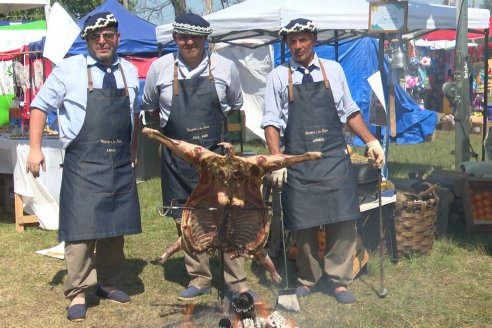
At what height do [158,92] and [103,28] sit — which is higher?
[103,28]

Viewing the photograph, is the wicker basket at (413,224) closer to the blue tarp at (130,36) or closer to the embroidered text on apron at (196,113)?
the embroidered text on apron at (196,113)

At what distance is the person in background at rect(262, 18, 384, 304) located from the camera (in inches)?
163

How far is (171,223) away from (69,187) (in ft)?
8.58

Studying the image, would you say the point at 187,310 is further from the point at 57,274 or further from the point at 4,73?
the point at 4,73

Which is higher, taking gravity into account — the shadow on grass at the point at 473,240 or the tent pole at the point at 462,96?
the tent pole at the point at 462,96

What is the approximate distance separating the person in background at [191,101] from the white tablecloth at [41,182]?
2.50 metres

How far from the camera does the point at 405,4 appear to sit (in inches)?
249

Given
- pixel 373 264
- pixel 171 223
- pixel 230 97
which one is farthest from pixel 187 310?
pixel 171 223

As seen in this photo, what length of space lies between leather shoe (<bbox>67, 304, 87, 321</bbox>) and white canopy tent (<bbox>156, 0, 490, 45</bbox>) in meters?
3.98

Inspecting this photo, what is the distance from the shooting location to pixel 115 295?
4.50 metres

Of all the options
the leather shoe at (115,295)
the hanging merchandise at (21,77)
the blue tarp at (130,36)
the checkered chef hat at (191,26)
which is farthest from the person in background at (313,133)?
the blue tarp at (130,36)

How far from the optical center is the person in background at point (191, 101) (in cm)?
416

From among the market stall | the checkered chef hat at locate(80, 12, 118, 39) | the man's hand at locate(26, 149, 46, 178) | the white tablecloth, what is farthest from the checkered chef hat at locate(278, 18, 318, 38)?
the white tablecloth

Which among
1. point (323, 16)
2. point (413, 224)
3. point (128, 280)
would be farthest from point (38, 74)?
point (413, 224)
